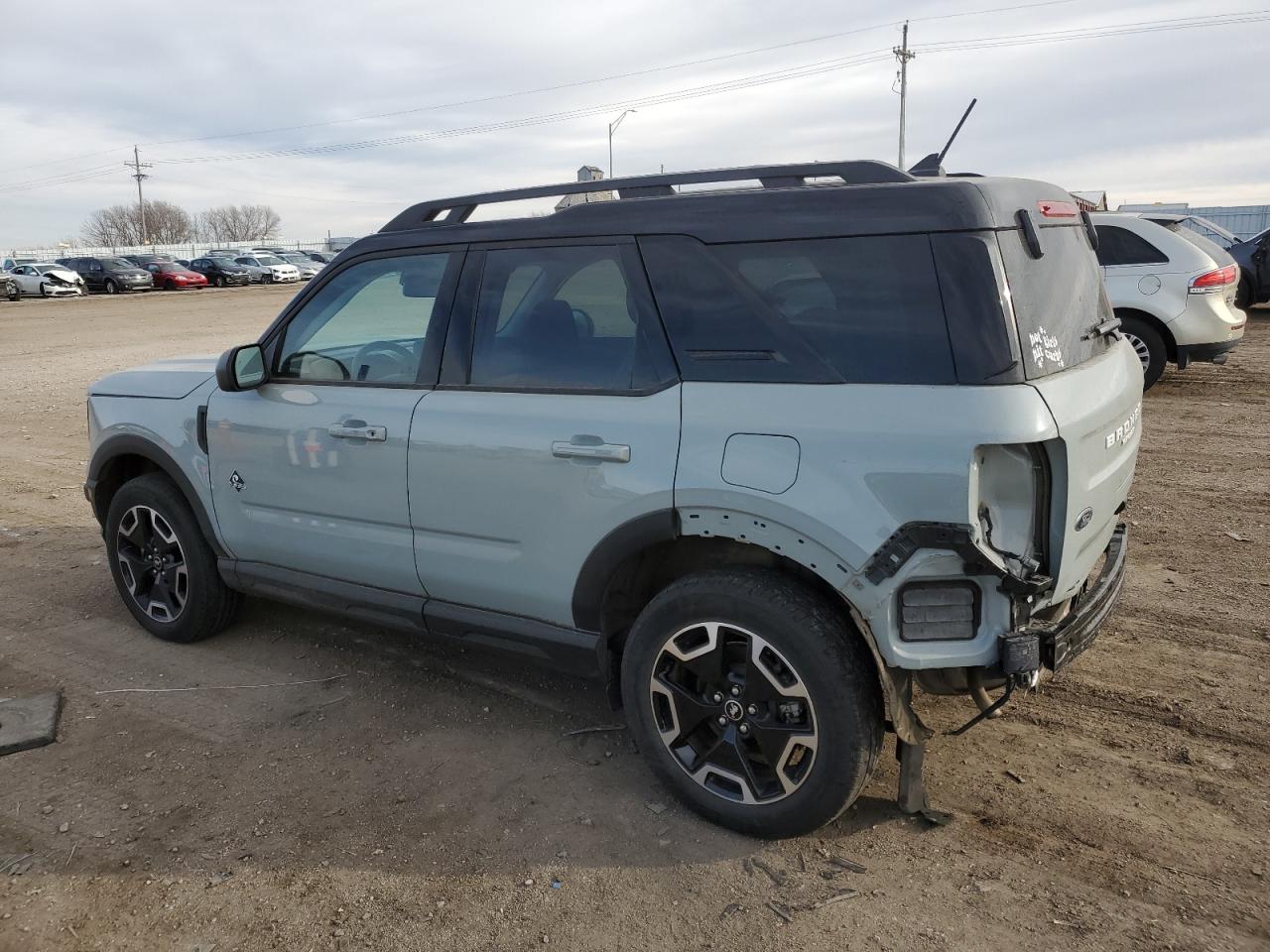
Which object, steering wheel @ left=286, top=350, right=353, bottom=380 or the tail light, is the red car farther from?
steering wheel @ left=286, top=350, right=353, bottom=380

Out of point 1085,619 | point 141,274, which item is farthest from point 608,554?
point 141,274

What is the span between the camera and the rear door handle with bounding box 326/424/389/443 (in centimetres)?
381

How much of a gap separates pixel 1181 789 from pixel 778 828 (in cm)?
140

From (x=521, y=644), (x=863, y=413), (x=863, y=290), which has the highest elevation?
(x=863, y=290)

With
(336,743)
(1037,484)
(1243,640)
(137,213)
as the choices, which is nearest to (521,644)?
(336,743)

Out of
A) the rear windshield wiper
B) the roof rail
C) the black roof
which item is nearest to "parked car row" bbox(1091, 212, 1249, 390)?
the rear windshield wiper

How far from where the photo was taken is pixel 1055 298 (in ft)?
9.97

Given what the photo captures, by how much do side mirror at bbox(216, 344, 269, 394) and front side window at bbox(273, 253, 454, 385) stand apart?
81 millimetres

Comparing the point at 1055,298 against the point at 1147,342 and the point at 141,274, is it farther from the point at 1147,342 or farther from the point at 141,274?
the point at 141,274

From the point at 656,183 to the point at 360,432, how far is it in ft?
4.92

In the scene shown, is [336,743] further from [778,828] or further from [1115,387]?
[1115,387]

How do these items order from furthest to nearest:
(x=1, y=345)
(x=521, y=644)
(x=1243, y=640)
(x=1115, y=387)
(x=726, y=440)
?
(x=1, y=345) → (x=1243, y=640) → (x=521, y=644) → (x=1115, y=387) → (x=726, y=440)

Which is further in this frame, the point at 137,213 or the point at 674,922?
the point at 137,213

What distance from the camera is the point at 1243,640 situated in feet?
14.4
